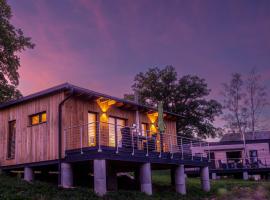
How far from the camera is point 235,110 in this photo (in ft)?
165

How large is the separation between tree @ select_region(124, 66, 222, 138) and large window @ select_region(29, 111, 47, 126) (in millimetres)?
23362

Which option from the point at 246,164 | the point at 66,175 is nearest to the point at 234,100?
the point at 246,164

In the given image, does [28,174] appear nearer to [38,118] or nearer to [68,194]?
[38,118]

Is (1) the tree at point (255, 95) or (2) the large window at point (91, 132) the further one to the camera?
(1) the tree at point (255, 95)

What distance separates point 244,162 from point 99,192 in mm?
25606

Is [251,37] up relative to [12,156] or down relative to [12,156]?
up

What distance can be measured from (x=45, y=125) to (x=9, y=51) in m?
14.0

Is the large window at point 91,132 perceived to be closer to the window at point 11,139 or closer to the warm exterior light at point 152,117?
the window at point 11,139

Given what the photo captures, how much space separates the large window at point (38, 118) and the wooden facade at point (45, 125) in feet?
0.57

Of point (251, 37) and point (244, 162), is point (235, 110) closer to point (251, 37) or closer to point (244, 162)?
point (244, 162)

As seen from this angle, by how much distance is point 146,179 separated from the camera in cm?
1822

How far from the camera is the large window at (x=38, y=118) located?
19516 millimetres

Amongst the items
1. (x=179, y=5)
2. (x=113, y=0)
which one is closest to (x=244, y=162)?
(x=179, y=5)

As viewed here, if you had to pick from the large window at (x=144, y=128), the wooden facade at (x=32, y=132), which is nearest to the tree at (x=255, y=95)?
the large window at (x=144, y=128)
